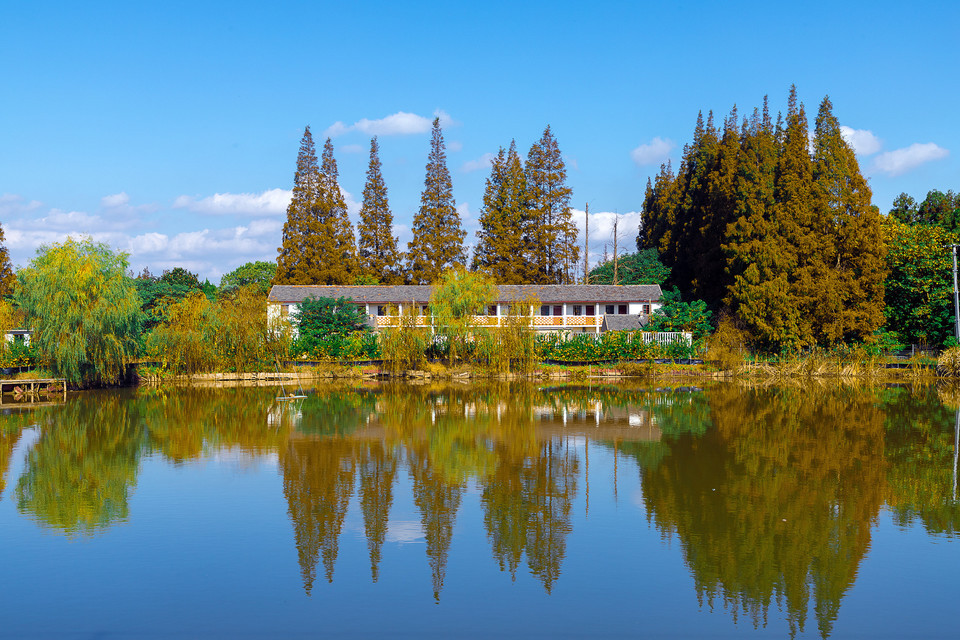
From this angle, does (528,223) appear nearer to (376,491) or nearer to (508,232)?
(508,232)

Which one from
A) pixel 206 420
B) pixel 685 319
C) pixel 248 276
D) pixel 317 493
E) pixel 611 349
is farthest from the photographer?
pixel 248 276

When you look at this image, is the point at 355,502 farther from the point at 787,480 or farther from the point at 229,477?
the point at 787,480

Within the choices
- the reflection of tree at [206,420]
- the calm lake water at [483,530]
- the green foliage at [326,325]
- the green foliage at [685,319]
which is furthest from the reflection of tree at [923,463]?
the green foliage at [326,325]

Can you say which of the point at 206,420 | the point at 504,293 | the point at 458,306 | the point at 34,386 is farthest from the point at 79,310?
the point at 504,293

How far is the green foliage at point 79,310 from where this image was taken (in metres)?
33.3

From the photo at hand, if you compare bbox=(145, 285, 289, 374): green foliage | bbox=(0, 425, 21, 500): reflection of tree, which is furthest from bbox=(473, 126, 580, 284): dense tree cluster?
bbox=(0, 425, 21, 500): reflection of tree

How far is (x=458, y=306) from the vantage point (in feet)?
142

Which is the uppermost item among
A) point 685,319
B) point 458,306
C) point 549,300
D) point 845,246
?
point 845,246

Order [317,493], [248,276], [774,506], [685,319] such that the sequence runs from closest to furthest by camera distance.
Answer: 1. [774,506]
2. [317,493]
3. [685,319]
4. [248,276]

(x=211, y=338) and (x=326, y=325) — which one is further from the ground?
(x=326, y=325)

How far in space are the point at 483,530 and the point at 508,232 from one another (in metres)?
51.9

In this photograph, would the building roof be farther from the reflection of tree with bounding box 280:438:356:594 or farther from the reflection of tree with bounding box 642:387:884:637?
the reflection of tree with bounding box 280:438:356:594

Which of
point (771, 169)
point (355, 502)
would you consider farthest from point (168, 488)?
point (771, 169)

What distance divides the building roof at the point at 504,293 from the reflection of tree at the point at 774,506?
30.6 meters
